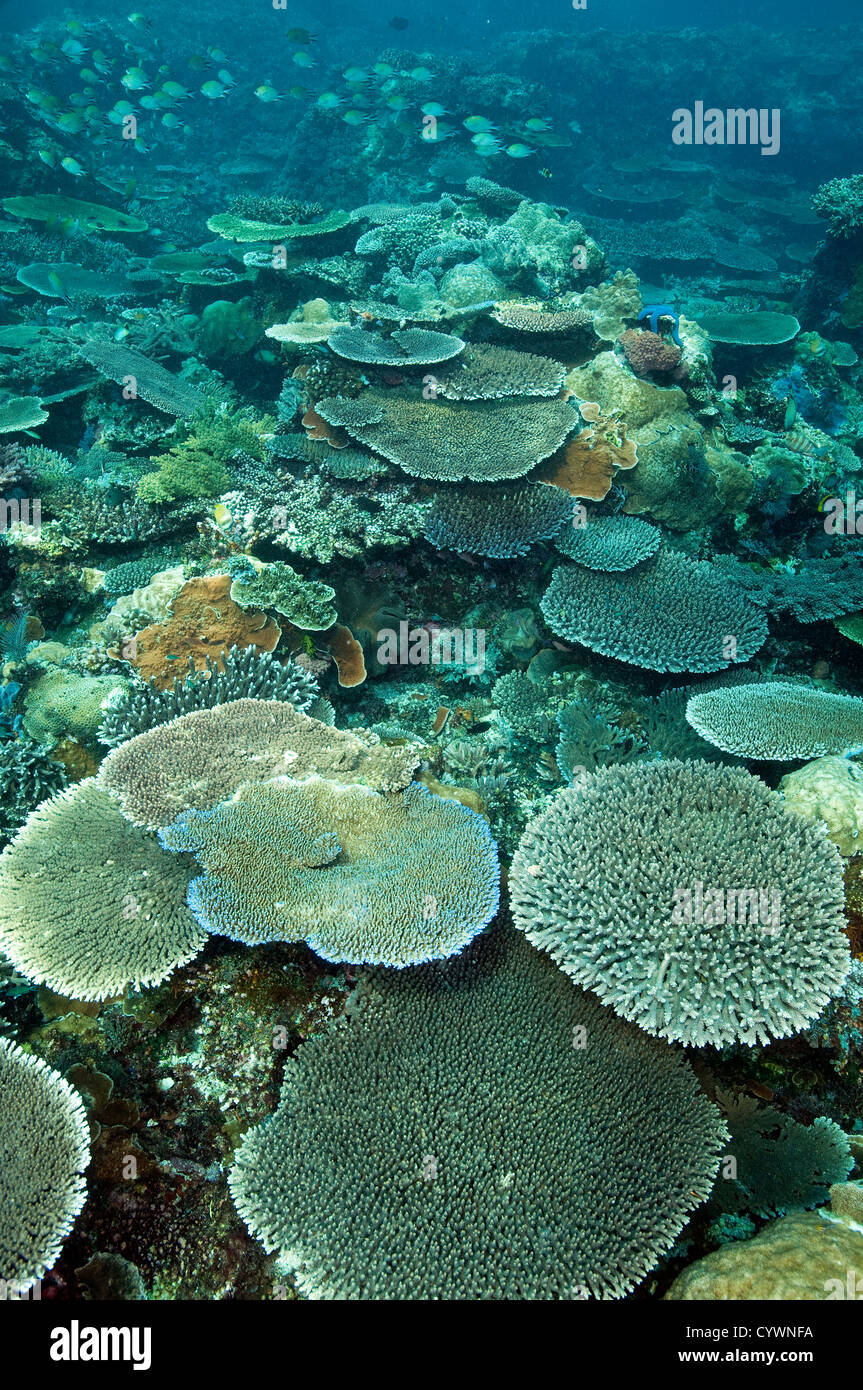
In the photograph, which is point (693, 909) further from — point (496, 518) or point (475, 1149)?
point (496, 518)

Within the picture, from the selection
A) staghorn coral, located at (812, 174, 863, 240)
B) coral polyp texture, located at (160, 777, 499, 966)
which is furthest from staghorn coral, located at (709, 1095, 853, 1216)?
staghorn coral, located at (812, 174, 863, 240)

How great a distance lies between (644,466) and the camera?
21.0 ft

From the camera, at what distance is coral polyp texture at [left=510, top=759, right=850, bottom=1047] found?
2.73 metres

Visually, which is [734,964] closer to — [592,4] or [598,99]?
[598,99]

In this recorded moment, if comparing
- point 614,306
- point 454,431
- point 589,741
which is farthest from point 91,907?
point 614,306

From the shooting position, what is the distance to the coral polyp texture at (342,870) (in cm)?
288

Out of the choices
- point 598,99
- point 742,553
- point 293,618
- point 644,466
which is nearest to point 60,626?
point 293,618

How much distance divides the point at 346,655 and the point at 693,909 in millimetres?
3379

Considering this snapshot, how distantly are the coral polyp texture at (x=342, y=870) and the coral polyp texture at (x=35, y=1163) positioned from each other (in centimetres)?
83

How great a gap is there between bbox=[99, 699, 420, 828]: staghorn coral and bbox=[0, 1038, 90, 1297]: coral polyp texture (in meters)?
1.15

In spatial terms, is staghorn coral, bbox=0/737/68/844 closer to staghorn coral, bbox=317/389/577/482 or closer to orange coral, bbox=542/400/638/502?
staghorn coral, bbox=317/389/577/482

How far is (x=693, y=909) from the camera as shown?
9.41ft

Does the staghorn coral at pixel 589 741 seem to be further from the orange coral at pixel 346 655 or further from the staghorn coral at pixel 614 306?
the staghorn coral at pixel 614 306

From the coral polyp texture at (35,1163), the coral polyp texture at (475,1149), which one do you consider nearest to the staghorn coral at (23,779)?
the coral polyp texture at (35,1163)
